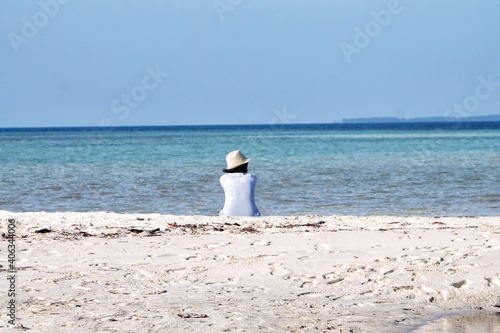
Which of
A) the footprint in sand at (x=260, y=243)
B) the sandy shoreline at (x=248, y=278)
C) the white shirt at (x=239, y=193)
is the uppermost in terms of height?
the white shirt at (x=239, y=193)

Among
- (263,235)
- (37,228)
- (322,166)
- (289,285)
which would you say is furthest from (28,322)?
(322,166)

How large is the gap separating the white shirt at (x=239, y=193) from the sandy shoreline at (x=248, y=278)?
108 centimetres

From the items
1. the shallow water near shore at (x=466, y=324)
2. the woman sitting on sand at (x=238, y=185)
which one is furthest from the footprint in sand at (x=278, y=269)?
the woman sitting on sand at (x=238, y=185)

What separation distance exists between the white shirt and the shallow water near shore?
15.5 ft

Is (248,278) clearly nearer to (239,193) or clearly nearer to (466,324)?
(466,324)

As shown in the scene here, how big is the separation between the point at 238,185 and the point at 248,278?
3.57 m

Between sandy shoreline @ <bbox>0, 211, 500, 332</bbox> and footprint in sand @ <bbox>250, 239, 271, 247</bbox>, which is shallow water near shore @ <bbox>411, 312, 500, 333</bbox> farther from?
footprint in sand @ <bbox>250, 239, 271, 247</bbox>

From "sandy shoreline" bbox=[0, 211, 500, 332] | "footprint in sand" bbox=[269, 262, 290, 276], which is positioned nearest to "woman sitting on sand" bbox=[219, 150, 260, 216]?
"sandy shoreline" bbox=[0, 211, 500, 332]

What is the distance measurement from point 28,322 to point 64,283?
1.11 meters

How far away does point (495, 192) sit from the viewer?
14828 mm

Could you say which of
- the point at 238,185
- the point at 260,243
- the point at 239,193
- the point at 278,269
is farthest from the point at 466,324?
the point at 239,193

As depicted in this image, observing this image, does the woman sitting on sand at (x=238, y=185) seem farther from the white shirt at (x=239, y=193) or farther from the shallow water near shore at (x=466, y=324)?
the shallow water near shore at (x=466, y=324)

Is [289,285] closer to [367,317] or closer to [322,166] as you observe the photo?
[367,317]

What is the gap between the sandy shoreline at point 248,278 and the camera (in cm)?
436
